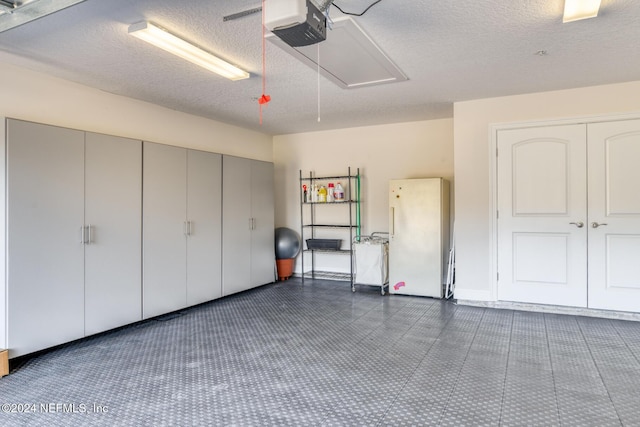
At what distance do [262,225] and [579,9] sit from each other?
15.3 ft

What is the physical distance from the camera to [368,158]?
250 inches

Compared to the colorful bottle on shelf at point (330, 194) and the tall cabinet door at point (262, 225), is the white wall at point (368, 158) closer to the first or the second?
the colorful bottle on shelf at point (330, 194)

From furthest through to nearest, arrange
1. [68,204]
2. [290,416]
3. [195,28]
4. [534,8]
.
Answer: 1. [68,204]
2. [195,28]
3. [534,8]
4. [290,416]

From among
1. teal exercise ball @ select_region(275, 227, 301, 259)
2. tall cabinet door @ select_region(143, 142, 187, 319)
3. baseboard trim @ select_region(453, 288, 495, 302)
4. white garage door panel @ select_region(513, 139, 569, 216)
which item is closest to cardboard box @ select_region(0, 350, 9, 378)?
tall cabinet door @ select_region(143, 142, 187, 319)

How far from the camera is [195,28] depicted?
2.82 metres

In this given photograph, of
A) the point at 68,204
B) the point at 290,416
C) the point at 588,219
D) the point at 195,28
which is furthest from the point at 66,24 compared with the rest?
the point at 588,219

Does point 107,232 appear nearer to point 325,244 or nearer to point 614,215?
point 325,244

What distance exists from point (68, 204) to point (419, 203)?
4.17m

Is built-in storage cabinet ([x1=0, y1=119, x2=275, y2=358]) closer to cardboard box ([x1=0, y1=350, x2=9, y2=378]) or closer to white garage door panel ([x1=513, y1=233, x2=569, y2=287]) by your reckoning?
cardboard box ([x1=0, y1=350, x2=9, y2=378])

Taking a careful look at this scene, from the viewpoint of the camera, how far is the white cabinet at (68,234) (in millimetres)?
3191

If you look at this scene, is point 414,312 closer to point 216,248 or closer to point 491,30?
point 216,248

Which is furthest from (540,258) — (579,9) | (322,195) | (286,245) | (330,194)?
(286,245)

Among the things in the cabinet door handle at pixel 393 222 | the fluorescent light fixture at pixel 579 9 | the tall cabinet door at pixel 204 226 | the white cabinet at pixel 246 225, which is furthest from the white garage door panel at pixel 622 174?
the tall cabinet door at pixel 204 226

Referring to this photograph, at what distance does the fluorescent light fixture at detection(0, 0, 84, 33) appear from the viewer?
Result: 7.72 ft
